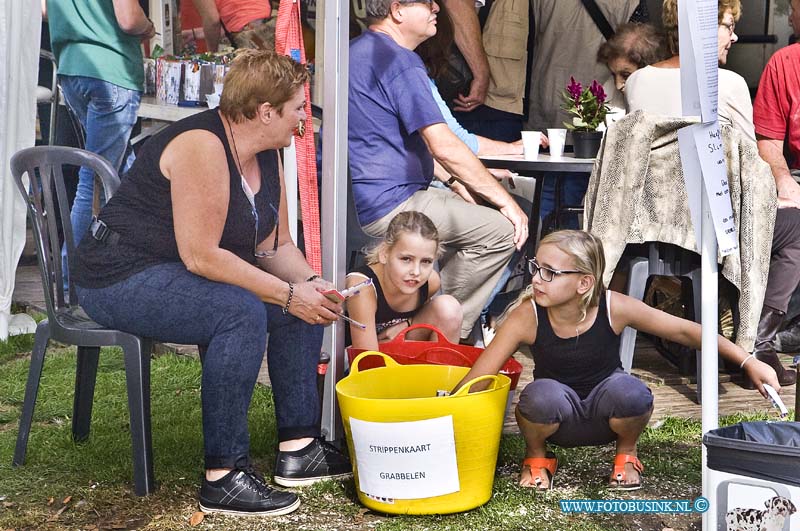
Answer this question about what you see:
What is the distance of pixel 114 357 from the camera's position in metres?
4.92

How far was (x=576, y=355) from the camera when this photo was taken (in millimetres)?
3209

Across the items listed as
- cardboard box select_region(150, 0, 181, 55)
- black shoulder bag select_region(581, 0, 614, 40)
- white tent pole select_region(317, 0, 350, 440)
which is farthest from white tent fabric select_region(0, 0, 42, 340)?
black shoulder bag select_region(581, 0, 614, 40)

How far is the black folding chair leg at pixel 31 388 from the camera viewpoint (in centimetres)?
337

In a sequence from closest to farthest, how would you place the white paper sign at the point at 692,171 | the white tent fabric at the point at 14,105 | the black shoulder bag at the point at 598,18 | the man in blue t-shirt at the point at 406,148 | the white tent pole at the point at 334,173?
1. the white paper sign at the point at 692,171
2. the white tent pole at the point at 334,173
3. the man in blue t-shirt at the point at 406,148
4. the white tent fabric at the point at 14,105
5. the black shoulder bag at the point at 598,18

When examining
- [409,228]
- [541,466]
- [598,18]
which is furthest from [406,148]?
[598,18]

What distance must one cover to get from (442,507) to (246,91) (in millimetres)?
1274

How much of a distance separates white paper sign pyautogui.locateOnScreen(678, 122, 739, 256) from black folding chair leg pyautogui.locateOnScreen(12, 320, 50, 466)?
78.4 inches

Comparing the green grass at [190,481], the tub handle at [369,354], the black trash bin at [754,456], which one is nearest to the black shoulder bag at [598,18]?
the green grass at [190,481]

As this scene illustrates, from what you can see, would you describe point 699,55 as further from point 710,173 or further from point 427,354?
point 427,354

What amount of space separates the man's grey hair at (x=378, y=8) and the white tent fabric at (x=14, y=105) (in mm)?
1266

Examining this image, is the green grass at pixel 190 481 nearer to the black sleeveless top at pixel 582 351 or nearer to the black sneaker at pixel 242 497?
the black sneaker at pixel 242 497

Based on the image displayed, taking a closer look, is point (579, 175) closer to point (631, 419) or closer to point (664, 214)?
point (664, 214)

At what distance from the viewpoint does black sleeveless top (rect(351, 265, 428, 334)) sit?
368 cm

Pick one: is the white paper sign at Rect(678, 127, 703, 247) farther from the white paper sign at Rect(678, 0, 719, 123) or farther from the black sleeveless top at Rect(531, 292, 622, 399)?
the black sleeveless top at Rect(531, 292, 622, 399)
